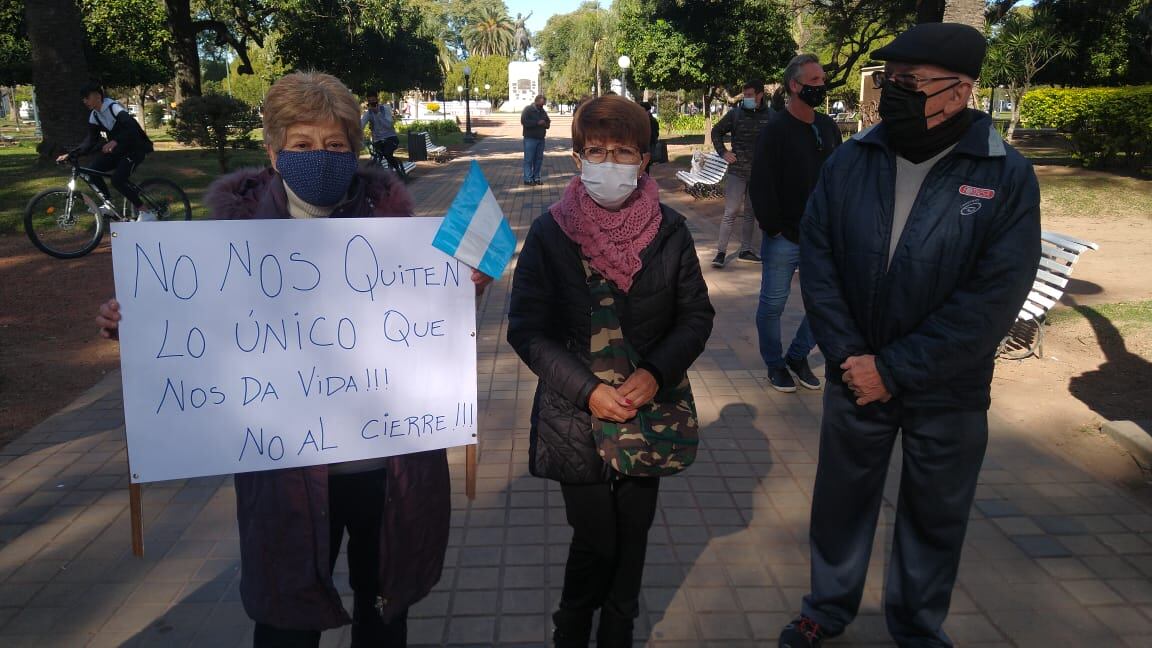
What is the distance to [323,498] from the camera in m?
2.19

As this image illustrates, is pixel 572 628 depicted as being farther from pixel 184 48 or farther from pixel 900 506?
pixel 184 48

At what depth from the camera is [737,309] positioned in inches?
305

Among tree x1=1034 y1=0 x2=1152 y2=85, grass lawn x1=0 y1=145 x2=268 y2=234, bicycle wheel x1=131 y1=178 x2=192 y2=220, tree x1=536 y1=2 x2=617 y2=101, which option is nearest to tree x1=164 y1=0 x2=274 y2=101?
grass lawn x1=0 y1=145 x2=268 y2=234

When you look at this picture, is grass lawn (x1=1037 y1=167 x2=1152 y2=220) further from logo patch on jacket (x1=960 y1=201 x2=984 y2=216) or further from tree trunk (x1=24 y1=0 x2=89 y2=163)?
tree trunk (x1=24 y1=0 x2=89 y2=163)

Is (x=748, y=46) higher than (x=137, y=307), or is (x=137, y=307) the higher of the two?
(x=748, y=46)

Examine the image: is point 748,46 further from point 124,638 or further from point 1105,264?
point 124,638

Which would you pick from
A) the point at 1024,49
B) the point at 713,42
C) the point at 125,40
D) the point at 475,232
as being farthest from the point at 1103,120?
the point at 125,40

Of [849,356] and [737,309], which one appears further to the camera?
[737,309]

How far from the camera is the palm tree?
120875mm

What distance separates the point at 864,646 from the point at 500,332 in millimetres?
4610

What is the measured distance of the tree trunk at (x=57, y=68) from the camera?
14.4 m

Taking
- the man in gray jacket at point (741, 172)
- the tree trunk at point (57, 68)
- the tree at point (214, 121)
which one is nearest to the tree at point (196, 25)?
the tree at point (214, 121)

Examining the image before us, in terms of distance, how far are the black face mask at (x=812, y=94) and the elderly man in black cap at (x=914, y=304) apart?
2473 mm

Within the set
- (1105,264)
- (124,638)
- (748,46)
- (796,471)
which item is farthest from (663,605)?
(748,46)
